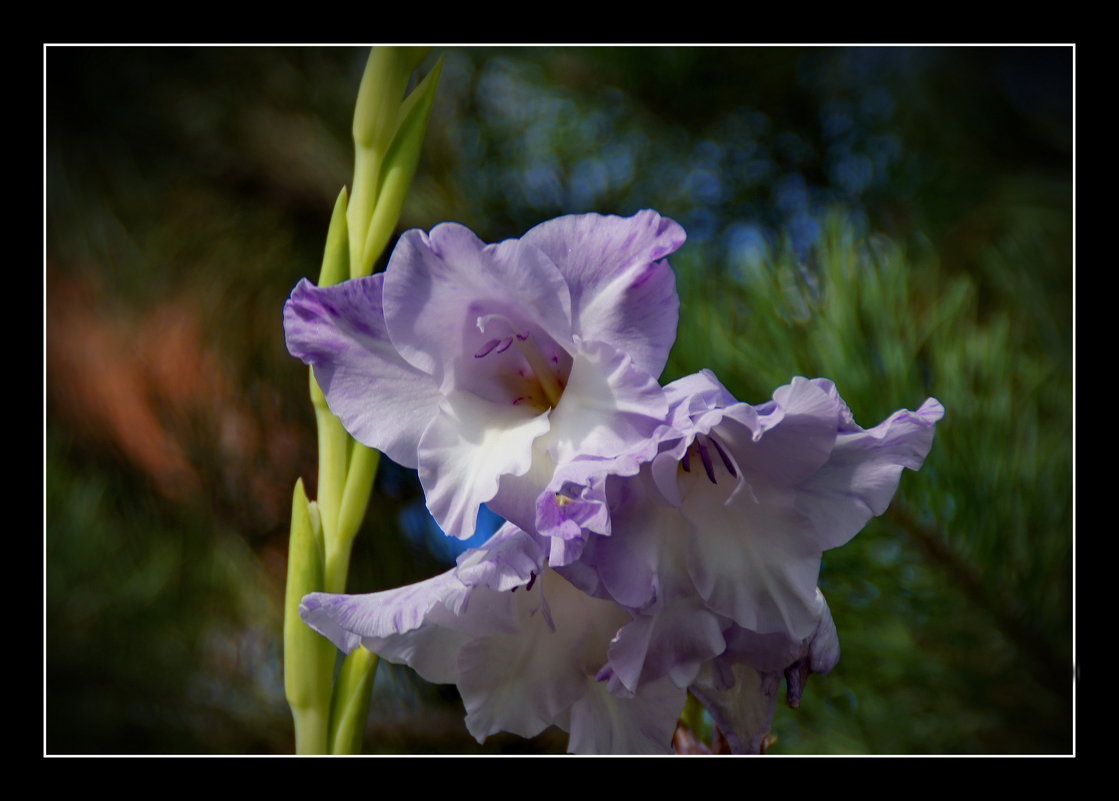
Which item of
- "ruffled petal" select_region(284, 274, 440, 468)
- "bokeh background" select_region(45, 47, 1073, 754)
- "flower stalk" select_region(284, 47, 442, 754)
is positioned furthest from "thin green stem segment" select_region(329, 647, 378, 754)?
"bokeh background" select_region(45, 47, 1073, 754)

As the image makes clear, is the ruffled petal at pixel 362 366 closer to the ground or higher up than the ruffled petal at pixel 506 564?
higher up

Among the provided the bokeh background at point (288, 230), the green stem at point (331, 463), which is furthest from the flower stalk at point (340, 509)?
the bokeh background at point (288, 230)

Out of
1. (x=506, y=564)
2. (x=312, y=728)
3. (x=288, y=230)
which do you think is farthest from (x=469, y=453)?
(x=288, y=230)

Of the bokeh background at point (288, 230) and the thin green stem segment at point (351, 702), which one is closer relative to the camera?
the thin green stem segment at point (351, 702)

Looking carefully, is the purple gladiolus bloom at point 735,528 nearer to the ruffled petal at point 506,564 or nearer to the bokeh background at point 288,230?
the ruffled petal at point 506,564
